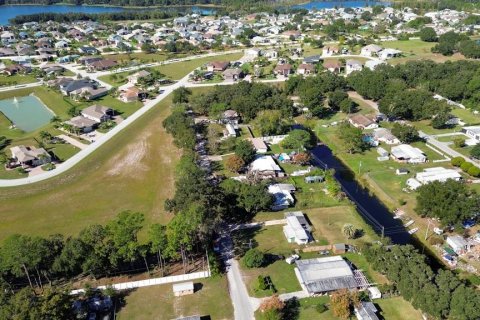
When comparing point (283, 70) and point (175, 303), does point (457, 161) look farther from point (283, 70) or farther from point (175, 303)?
point (283, 70)

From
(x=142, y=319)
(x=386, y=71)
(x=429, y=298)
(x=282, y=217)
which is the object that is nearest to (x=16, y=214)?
(x=142, y=319)

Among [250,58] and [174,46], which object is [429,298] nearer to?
[250,58]

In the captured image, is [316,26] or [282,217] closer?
[282,217]

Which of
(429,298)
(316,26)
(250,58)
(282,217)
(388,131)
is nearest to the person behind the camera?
(429,298)

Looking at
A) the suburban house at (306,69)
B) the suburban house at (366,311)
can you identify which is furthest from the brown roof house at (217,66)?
the suburban house at (366,311)

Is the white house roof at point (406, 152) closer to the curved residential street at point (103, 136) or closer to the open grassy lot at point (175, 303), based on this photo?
Answer: the open grassy lot at point (175, 303)

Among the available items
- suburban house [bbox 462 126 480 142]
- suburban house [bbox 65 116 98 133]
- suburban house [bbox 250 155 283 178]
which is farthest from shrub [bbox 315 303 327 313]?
suburban house [bbox 65 116 98 133]

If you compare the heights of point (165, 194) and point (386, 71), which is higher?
point (386, 71)

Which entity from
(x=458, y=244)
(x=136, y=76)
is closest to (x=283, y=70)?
(x=136, y=76)
